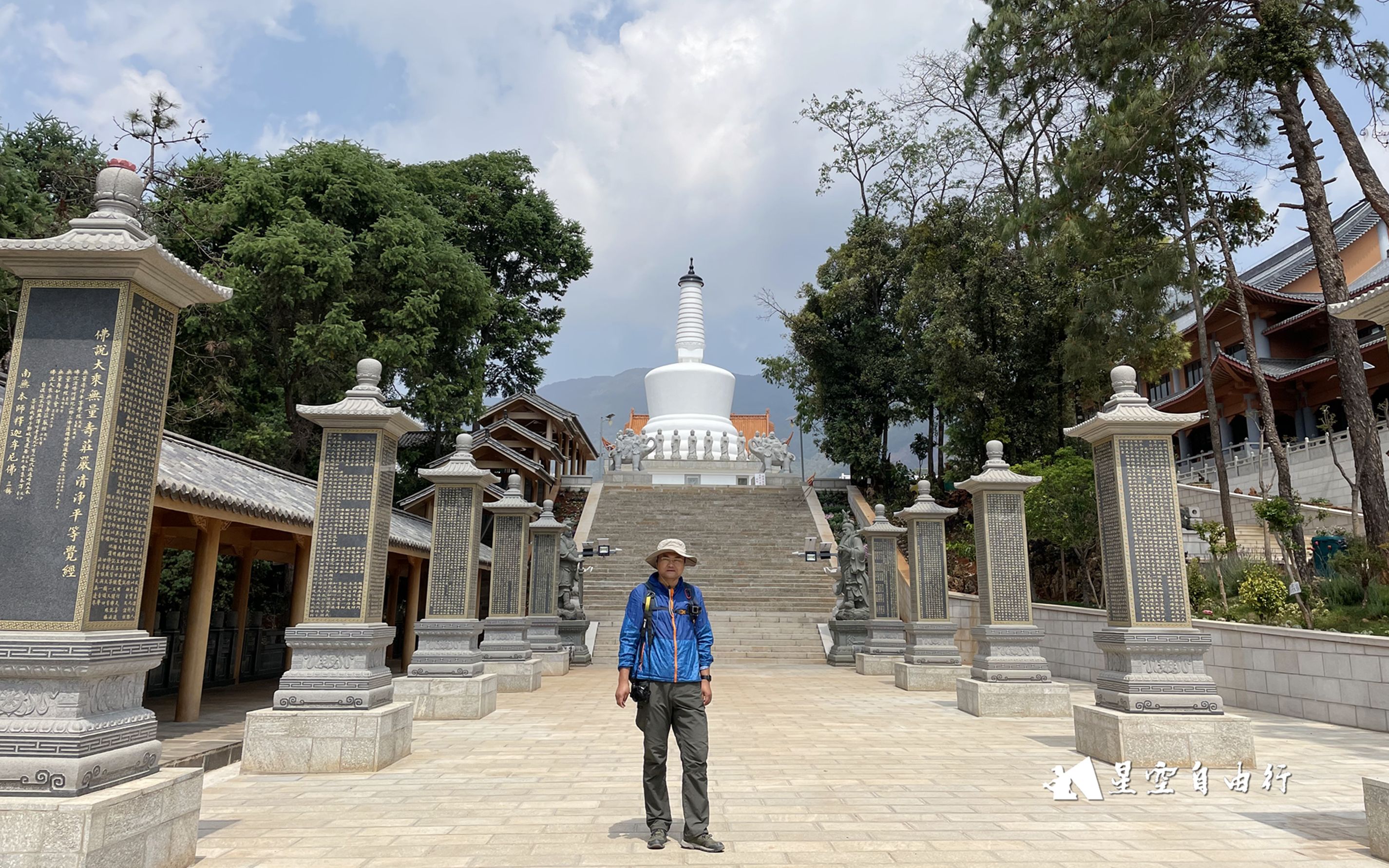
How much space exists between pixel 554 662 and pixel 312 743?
25.8 feet

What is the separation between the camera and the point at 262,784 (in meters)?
5.67

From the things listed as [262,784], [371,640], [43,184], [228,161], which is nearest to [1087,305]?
[371,640]

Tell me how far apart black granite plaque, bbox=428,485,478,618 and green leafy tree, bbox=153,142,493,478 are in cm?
759

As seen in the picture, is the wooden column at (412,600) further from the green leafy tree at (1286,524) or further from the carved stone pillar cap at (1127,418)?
the green leafy tree at (1286,524)

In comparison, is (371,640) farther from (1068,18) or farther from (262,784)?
(1068,18)

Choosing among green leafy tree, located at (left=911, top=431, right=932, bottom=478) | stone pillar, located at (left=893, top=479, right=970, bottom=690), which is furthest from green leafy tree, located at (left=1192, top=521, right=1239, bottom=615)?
green leafy tree, located at (left=911, top=431, right=932, bottom=478)

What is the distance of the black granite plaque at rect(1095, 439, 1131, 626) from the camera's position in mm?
6680

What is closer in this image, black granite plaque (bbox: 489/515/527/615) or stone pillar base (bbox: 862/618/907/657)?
black granite plaque (bbox: 489/515/527/615)

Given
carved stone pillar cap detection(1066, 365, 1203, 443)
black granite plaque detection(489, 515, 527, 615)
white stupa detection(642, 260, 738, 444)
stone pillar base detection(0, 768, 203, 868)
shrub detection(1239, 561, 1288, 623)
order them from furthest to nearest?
white stupa detection(642, 260, 738, 444) → black granite plaque detection(489, 515, 527, 615) → shrub detection(1239, 561, 1288, 623) → carved stone pillar cap detection(1066, 365, 1203, 443) → stone pillar base detection(0, 768, 203, 868)

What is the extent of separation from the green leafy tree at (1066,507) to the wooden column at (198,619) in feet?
39.7

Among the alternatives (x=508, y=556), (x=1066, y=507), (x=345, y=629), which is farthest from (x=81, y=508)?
(x=1066, y=507)

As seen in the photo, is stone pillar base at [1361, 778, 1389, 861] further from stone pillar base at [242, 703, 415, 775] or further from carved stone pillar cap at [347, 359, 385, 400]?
carved stone pillar cap at [347, 359, 385, 400]

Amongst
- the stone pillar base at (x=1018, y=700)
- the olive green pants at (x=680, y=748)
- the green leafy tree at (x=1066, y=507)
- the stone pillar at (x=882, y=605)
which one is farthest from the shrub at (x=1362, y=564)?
the olive green pants at (x=680, y=748)

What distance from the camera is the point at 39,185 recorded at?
16219mm
